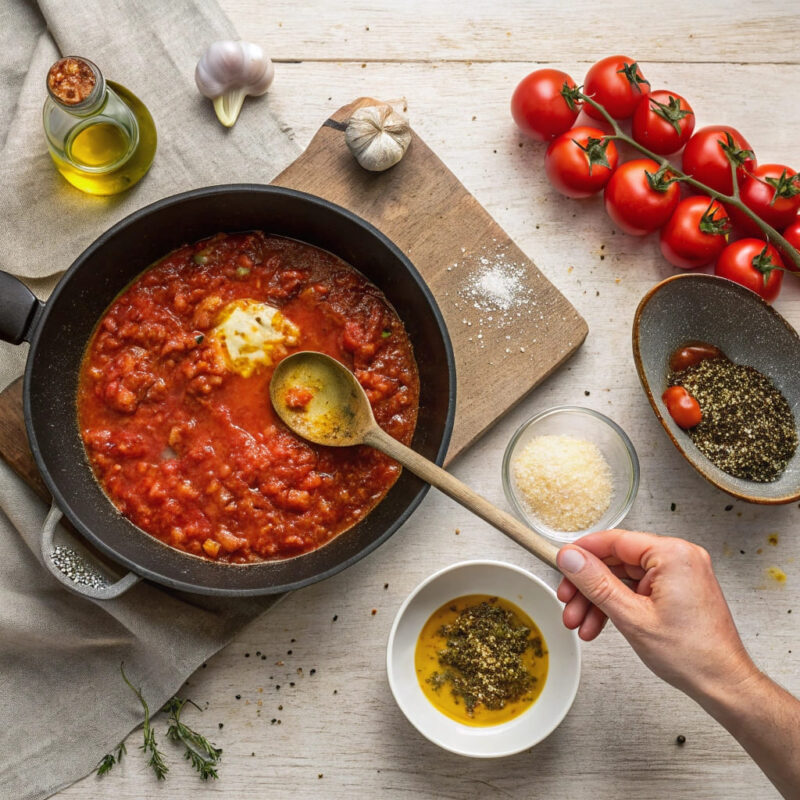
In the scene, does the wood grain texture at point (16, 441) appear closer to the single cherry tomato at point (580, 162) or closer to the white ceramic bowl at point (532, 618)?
the white ceramic bowl at point (532, 618)

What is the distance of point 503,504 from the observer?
10.4 feet

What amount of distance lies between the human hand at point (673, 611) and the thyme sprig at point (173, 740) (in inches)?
63.0

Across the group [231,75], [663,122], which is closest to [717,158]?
[663,122]

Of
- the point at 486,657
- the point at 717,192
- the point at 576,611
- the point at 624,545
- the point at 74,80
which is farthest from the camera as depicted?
the point at 717,192

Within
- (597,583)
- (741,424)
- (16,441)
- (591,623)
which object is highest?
(597,583)

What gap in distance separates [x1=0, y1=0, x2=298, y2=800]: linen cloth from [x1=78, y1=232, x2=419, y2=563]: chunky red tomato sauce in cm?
30

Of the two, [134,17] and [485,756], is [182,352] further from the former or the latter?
[485,756]

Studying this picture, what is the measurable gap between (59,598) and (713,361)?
104 inches

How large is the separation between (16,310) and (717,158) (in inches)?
101

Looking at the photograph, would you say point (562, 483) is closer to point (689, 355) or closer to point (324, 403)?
point (689, 355)

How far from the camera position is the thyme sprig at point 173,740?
10.1 ft

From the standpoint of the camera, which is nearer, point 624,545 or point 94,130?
point 624,545

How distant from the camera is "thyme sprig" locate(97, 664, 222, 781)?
3084 millimetres

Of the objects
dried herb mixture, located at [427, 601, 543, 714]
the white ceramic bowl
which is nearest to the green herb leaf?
the white ceramic bowl
